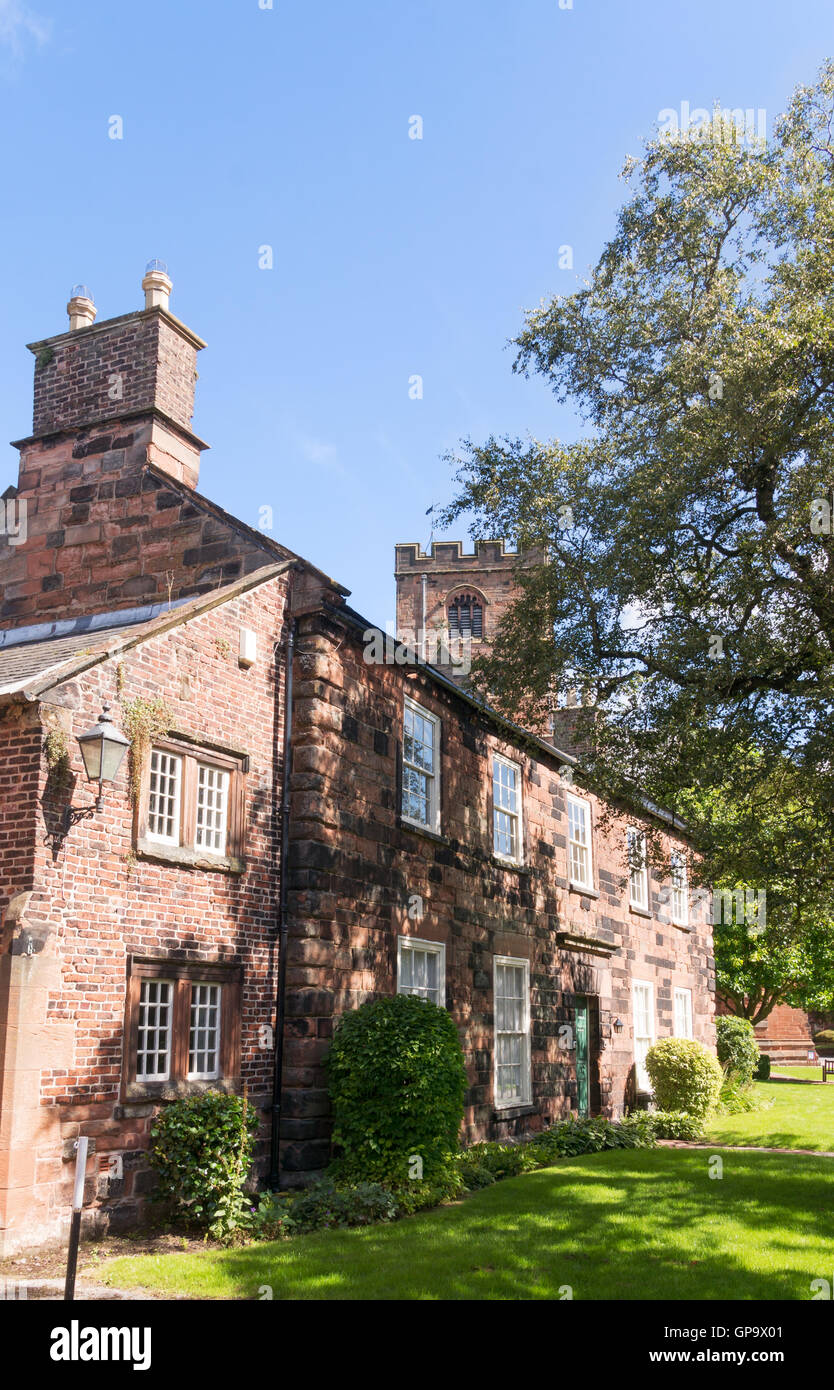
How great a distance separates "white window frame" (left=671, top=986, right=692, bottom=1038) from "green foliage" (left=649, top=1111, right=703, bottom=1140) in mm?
6401

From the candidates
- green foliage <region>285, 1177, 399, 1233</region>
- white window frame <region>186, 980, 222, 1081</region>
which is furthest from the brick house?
green foliage <region>285, 1177, 399, 1233</region>

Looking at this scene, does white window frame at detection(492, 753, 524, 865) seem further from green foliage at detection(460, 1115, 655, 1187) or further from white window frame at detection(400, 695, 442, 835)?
green foliage at detection(460, 1115, 655, 1187)

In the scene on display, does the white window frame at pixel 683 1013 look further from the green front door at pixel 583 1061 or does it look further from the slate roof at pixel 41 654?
the slate roof at pixel 41 654

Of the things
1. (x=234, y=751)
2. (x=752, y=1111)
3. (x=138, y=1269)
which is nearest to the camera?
(x=138, y=1269)

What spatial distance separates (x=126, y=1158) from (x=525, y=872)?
32.3 ft

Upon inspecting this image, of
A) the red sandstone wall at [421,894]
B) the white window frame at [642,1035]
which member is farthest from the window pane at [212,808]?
the white window frame at [642,1035]

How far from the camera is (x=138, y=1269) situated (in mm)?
8203

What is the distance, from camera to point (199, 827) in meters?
11.3

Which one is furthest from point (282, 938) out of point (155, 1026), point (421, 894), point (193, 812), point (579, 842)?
point (579, 842)

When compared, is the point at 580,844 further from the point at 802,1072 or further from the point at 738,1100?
the point at 802,1072

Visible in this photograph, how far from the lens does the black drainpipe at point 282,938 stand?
37.7 ft

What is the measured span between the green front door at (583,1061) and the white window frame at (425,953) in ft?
20.0
